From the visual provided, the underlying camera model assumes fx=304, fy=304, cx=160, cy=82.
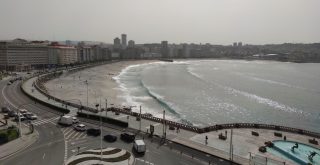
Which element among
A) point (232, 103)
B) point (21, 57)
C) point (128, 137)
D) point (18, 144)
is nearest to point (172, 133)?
point (128, 137)

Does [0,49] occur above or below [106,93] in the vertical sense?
above

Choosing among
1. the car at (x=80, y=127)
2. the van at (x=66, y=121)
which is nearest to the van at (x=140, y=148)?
the car at (x=80, y=127)

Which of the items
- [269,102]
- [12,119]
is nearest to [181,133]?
[12,119]

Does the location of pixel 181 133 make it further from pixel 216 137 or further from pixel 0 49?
pixel 0 49

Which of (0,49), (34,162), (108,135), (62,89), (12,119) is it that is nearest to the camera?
A: (34,162)

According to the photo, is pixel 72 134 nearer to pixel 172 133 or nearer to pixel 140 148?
pixel 140 148

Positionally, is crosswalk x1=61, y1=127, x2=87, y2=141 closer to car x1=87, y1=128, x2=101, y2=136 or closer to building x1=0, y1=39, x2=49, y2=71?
car x1=87, y1=128, x2=101, y2=136

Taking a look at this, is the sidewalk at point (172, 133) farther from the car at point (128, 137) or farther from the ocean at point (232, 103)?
the ocean at point (232, 103)

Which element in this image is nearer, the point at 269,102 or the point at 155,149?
the point at 155,149

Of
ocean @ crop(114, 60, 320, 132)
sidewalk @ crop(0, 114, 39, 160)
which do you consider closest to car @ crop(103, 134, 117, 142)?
sidewalk @ crop(0, 114, 39, 160)
